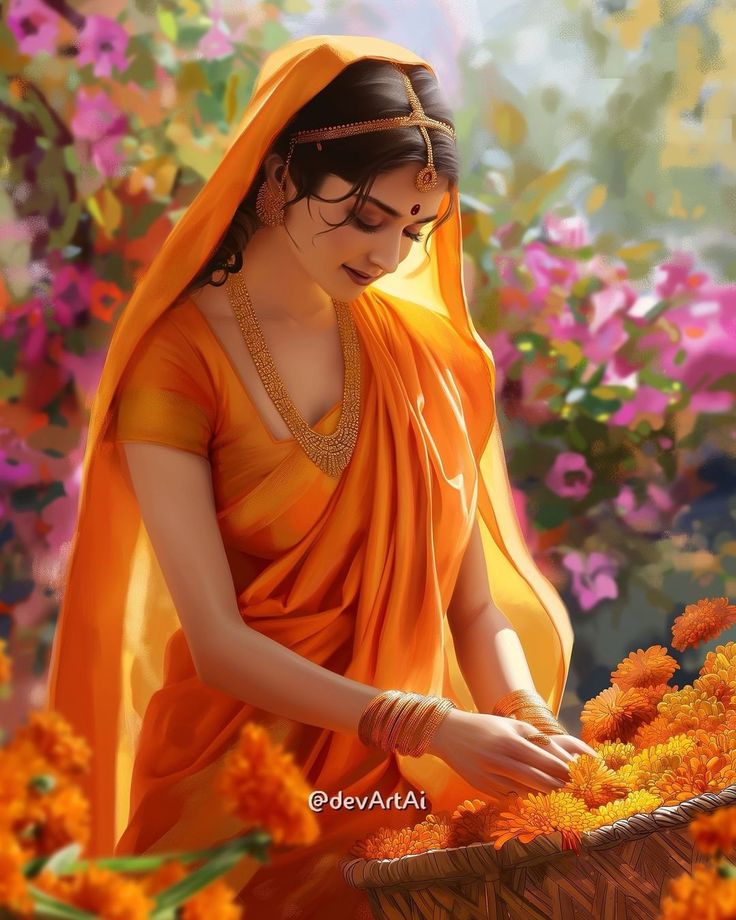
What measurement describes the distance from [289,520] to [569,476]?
1.50ft

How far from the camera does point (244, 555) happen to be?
153 centimetres

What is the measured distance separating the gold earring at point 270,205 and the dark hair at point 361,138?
0.01m

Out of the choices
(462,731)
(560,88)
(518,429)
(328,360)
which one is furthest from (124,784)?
(560,88)

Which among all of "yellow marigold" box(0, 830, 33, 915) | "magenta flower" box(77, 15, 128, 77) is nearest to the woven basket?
"yellow marigold" box(0, 830, 33, 915)

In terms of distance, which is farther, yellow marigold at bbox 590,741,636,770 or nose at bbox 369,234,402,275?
nose at bbox 369,234,402,275

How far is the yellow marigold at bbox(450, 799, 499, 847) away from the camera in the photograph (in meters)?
1.26

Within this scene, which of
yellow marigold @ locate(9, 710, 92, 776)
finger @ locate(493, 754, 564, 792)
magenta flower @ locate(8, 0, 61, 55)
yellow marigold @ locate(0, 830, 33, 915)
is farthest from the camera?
magenta flower @ locate(8, 0, 61, 55)

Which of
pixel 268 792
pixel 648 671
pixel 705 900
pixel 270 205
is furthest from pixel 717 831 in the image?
pixel 270 205

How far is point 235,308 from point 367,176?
0.73 ft

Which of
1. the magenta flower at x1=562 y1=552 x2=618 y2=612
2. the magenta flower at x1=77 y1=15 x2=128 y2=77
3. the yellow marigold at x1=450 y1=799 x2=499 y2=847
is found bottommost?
the magenta flower at x1=562 y1=552 x2=618 y2=612

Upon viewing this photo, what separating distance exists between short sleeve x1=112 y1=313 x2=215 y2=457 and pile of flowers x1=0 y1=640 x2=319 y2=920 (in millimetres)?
715

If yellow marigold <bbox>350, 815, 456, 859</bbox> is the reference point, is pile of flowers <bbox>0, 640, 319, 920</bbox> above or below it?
above

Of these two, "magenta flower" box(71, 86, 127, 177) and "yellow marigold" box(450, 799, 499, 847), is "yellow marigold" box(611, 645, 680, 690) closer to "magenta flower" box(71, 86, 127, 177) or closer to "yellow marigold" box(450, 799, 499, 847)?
"yellow marigold" box(450, 799, 499, 847)

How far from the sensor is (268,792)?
2.35 ft
